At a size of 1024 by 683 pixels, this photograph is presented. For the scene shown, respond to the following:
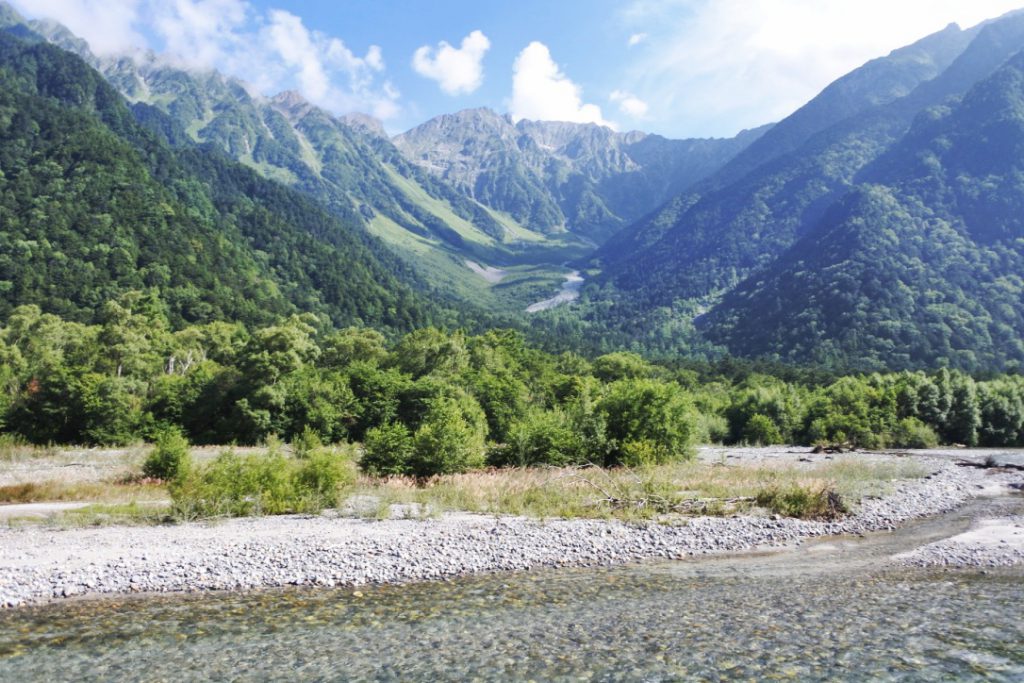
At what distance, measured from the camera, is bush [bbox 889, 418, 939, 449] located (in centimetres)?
6662

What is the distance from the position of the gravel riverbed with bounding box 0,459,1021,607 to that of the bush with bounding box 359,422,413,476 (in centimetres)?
828

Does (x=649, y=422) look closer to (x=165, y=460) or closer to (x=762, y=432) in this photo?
(x=165, y=460)

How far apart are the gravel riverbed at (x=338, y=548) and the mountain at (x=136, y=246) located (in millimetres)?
106316

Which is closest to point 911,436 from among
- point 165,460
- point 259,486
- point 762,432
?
point 762,432

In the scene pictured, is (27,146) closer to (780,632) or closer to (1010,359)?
(780,632)

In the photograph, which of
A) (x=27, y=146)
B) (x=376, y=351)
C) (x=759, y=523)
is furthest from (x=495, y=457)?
(x=27, y=146)

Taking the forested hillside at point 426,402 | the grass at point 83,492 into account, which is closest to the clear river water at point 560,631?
the grass at point 83,492

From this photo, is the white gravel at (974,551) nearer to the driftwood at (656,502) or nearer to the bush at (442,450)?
the driftwood at (656,502)

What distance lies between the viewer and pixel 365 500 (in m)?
27.3

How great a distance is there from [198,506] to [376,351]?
2364 inches

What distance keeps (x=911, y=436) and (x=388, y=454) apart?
5938 cm

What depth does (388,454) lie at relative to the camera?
33125 millimetres

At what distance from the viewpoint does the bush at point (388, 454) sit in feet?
108

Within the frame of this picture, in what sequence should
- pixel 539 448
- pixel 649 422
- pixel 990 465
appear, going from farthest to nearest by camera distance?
pixel 990 465, pixel 649 422, pixel 539 448
